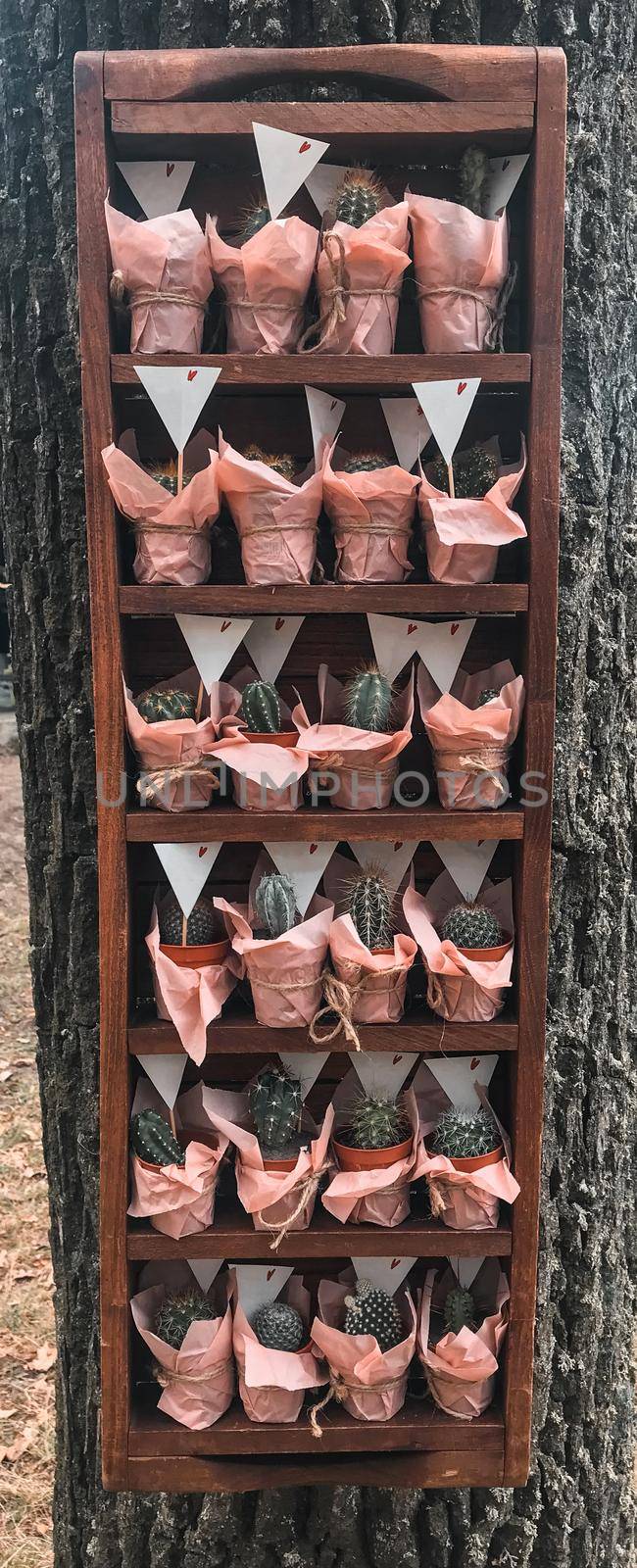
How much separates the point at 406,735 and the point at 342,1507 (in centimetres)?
113

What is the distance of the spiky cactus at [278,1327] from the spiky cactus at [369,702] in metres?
0.78

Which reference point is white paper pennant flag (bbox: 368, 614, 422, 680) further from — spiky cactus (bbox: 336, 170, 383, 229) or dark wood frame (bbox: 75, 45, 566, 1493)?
spiky cactus (bbox: 336, 170, 383, 229)

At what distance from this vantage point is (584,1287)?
5.15 feet

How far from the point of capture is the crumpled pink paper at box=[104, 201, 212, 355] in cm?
118

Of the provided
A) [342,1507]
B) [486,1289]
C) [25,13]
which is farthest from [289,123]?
[342,1507]

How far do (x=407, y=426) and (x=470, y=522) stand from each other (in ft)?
0.62

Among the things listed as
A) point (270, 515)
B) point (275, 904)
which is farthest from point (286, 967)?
point (270, 515)

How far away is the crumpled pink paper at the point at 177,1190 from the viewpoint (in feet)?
4.17

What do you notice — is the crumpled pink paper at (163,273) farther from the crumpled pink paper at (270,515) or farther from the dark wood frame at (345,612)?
the crumpled pink paper at (270,515)

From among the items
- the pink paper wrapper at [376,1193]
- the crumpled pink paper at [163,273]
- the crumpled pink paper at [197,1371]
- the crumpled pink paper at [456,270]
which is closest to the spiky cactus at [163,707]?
the crumpled pink paper at [163,273]

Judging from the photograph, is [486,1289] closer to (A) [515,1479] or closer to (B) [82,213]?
(A) [515,1479]

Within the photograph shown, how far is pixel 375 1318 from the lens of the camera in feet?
4.40

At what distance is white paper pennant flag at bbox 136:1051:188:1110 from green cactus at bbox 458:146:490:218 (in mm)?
1110

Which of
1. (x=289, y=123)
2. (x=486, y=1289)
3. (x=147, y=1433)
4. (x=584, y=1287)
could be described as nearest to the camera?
(x=289, y=123)
